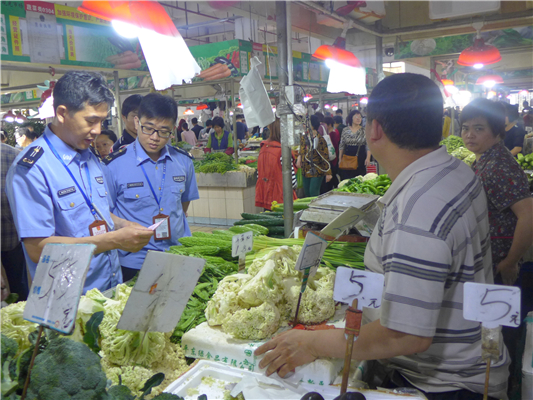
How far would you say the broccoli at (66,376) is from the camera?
1066 mm

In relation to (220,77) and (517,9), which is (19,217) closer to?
(517,9)

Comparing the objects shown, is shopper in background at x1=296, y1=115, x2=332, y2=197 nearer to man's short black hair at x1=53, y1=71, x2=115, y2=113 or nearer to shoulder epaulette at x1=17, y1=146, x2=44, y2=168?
man's short black hair at x1=53, y1=71, x2=115, y2=113

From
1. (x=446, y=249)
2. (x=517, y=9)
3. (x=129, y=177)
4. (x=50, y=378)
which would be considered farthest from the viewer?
(x=517, y=9)

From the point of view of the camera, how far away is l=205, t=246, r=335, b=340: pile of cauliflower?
5.64ft

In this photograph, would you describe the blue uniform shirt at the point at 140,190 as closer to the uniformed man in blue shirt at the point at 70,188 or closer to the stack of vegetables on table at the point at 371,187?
the uniformed man in blue shirt at the point at 70,188

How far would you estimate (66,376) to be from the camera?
1.08 m

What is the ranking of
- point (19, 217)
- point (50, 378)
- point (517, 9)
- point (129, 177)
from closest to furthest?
point (50, 378), point (19, 217), point (129, 177), point (517, 9)

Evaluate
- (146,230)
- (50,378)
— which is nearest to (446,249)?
(50,378)

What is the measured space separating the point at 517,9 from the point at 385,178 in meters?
2.17

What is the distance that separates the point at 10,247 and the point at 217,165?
16.5 ft

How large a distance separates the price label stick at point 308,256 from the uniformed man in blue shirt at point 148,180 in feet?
4.47

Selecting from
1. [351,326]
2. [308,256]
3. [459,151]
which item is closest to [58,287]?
[351,326]

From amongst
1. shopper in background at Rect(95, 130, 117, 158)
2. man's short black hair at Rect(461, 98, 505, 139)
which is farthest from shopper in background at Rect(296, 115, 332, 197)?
man's short black hair at Rect(461, 98, 505, 139)

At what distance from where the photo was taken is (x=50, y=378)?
1.08m
